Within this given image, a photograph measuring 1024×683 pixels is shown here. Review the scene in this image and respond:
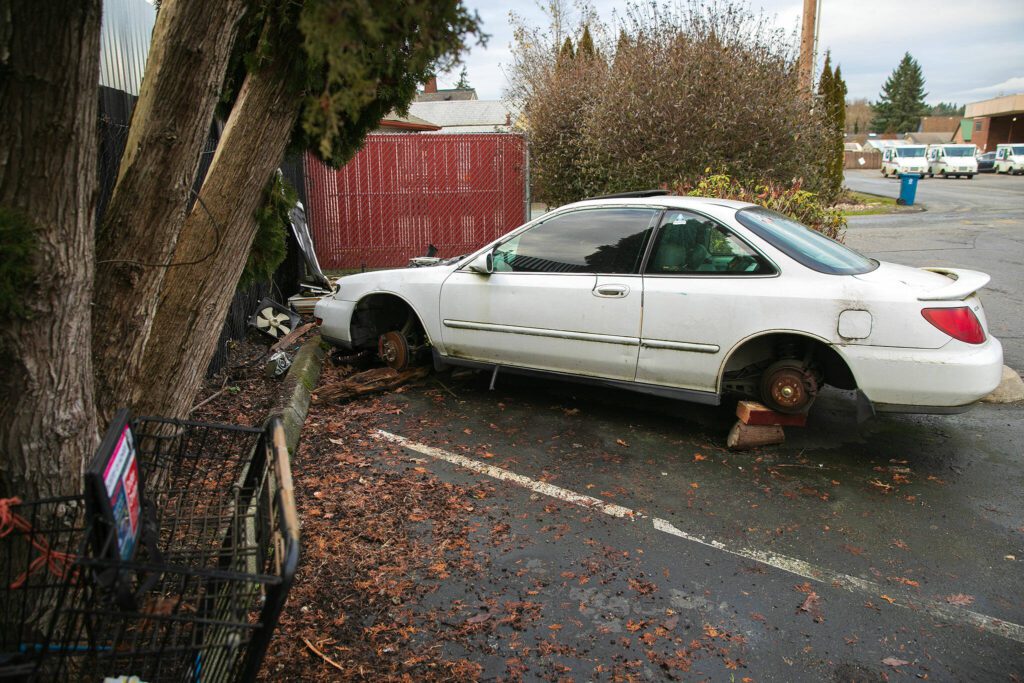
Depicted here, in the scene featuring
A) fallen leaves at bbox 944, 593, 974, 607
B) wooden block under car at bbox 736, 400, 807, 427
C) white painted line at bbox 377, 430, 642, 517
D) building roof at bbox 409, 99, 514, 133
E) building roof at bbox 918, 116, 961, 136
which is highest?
building roof at bbox 918, 116, 961, 136

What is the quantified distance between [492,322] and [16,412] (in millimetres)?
3971

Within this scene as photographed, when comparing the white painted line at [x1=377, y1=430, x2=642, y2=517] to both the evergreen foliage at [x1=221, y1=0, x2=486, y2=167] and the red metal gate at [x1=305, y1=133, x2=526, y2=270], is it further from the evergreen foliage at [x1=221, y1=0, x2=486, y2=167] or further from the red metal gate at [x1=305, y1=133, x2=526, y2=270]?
the red metal gate at [x1=305, y1=133, x2=526, y2=270]

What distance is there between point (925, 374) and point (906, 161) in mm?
49248

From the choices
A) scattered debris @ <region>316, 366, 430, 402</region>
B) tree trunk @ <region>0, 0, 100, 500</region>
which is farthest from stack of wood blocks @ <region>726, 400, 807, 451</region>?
tree trunk @ <region>0, 0, 100, 500</region>

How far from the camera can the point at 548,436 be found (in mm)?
5633

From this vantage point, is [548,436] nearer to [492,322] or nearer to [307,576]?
[492,322]

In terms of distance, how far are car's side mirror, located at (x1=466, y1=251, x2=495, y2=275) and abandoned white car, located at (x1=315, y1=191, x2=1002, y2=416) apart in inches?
0.7

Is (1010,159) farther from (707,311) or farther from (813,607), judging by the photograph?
(813,607)

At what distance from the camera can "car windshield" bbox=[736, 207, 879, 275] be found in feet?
16.8

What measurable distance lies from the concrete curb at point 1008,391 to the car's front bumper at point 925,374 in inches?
71.1

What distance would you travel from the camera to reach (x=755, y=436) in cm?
527

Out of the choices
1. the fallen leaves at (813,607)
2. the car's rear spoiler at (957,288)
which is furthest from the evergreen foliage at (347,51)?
the car's rear spoiler at (957,288)

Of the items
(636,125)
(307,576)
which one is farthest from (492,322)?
(636,125)

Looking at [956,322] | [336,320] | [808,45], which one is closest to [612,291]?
[956,322]
